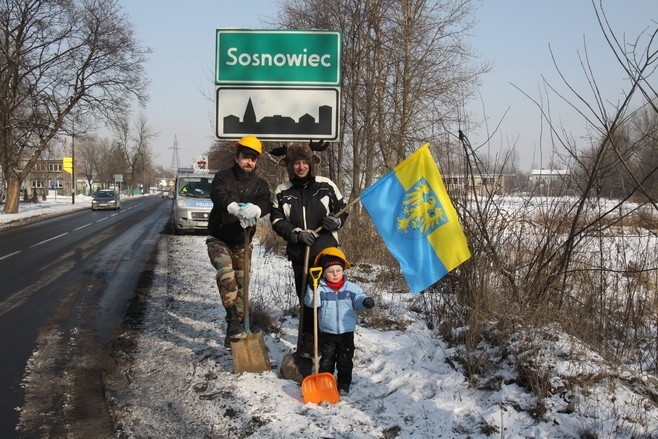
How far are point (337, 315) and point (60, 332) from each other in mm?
3452

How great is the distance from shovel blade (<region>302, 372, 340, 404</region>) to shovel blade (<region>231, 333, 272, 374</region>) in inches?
25.8

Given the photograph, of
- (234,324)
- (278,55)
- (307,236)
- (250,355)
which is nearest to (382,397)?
(250,355)

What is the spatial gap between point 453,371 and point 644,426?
1279 mm

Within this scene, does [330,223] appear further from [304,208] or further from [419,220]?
[419,220]

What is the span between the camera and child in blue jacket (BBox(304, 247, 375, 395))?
387 centimetres

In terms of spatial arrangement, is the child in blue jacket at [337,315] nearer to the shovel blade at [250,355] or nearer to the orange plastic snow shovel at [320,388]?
the orange plastic snow shovel at [320,388]

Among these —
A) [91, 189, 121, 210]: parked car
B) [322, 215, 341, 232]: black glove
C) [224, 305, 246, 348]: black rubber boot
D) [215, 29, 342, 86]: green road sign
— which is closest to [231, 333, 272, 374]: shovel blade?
[224, 305, 246, 348]: black rubber boot

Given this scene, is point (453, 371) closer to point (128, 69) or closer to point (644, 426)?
point (644, 426)

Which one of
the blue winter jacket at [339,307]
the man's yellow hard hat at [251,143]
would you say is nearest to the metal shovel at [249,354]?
→ the blue winter jacket at [339,307]

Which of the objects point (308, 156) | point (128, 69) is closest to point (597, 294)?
point (308, 156)

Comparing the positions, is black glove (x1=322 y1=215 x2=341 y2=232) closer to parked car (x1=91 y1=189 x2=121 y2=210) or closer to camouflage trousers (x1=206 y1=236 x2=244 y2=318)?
camouflage trousers (x1=206 y1=236 x2=244 y2=318)

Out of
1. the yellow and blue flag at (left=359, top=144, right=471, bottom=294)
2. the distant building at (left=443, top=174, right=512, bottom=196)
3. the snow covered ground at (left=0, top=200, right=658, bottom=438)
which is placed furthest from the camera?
the distant building at (left=443, top=174, right=512, bottom=196)

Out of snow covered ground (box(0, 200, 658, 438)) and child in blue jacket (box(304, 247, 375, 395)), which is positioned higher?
child in blue jacket (box(304, 247, 375, 395))

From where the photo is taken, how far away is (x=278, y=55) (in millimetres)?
4879
